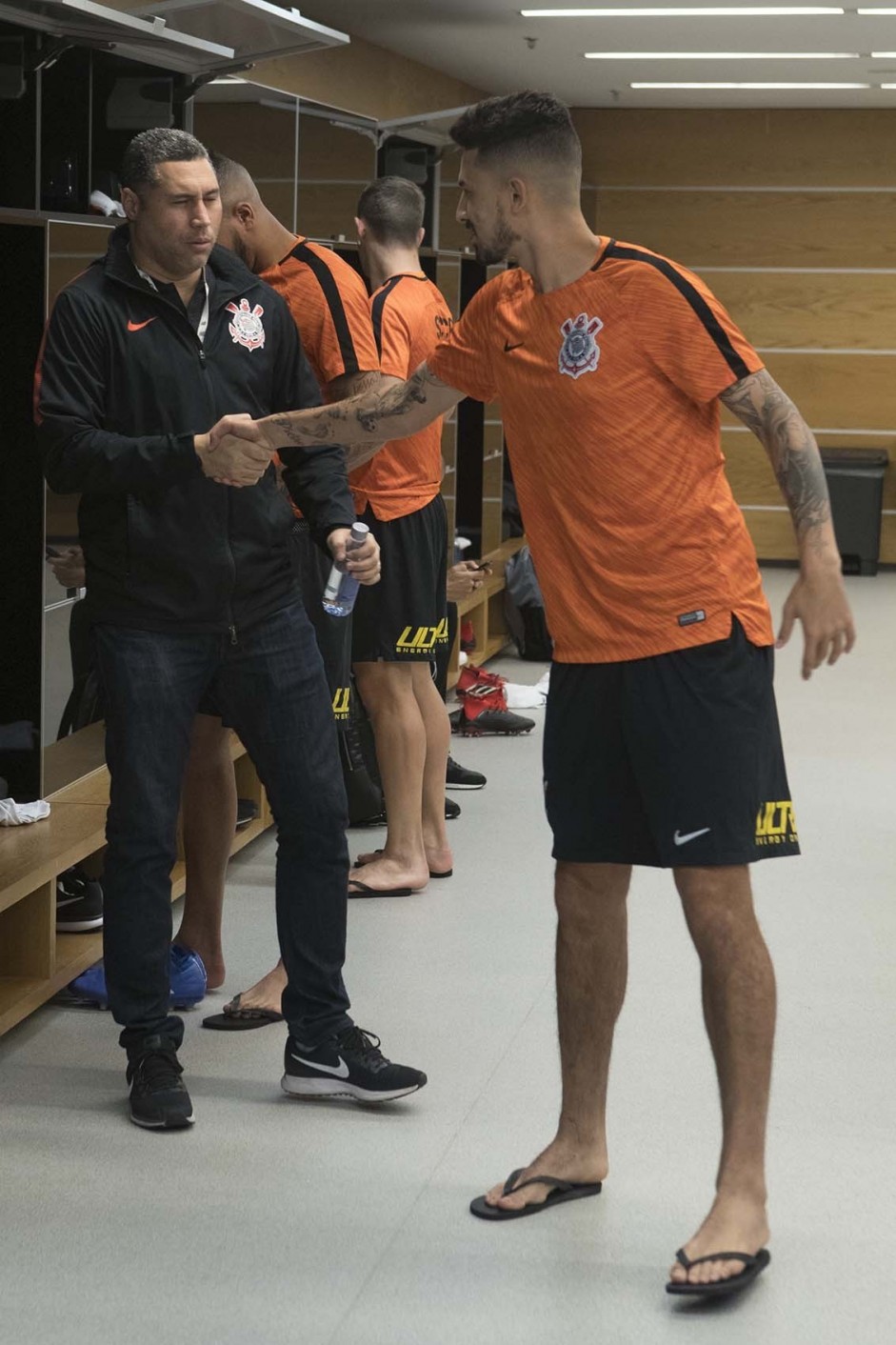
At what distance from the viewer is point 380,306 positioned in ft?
14.2

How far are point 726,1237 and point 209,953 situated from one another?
1484 mm

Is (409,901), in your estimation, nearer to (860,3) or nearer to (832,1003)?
(832,1003)

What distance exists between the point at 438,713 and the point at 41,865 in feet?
4.86

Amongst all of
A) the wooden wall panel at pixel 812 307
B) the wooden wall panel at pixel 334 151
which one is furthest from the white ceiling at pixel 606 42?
the wooden wall panel at pixel 812 307

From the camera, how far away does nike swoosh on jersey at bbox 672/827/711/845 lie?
2398mm

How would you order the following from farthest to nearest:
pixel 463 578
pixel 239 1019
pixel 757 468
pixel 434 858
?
pixel 757 468 < pixel 463 578 < pixel 434 858 < pixel 239 1019

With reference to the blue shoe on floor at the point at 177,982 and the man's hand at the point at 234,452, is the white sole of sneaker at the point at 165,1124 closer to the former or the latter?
the blue shoe on floor at the point at 177,982

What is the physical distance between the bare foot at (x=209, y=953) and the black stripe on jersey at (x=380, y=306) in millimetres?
1496

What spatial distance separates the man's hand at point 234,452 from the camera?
2.75m

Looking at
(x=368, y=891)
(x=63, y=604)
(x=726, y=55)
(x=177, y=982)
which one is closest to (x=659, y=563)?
(x=177, y=982)

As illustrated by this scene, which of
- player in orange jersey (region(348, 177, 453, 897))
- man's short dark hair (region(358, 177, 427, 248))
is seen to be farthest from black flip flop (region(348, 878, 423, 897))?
man's short dark hair (region(358, 177, 427, 248))

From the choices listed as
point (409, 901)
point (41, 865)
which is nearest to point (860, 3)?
point (409, 901)

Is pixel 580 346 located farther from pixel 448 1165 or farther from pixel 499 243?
pixel 448 1165

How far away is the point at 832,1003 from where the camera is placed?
11.9 feet
